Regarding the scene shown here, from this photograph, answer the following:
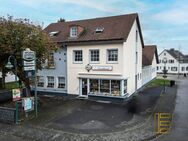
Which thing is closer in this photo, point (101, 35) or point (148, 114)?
point (148, 114)

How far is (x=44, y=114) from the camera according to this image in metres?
16.6

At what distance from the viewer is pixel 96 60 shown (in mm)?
21781

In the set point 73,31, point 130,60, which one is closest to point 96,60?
point 130,60

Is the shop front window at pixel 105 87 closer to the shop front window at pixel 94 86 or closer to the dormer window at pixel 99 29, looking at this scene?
the shop front window at pixel 94 86

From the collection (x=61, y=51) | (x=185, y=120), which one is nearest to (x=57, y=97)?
(x=61, y=51)

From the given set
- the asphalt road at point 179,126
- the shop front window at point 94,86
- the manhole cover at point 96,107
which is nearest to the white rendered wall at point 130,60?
the shop front window at point 94,86

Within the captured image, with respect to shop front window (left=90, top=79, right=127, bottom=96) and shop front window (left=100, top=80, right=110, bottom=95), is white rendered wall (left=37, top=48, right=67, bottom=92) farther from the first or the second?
shop front window (left=100, top=80, right=110, bottom=95)

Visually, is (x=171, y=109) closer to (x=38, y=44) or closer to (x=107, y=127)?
(x=107, y=127)

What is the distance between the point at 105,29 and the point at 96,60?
13.1 ft

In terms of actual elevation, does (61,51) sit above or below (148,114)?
above

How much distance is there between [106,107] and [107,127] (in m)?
5.33

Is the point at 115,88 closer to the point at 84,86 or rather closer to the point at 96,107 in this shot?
the point at 96,107

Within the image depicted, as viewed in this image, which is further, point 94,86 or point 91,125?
point 94,86

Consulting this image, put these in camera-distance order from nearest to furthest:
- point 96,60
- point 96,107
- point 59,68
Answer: point 96,107
point 96,60
point 59,68
